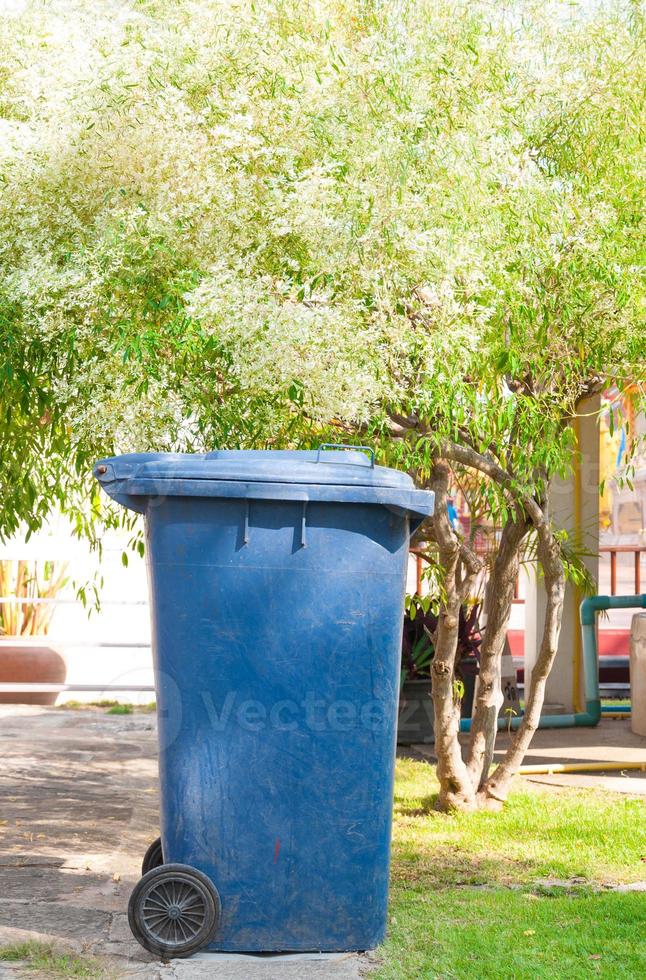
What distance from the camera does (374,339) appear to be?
4.16m

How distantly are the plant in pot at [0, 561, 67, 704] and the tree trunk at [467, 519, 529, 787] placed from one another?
503cm

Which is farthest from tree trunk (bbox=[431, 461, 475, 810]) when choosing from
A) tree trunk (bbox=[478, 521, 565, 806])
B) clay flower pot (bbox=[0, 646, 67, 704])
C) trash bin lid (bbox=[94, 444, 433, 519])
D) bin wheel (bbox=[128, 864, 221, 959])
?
clay flower pot (bbox=[0, 646, 67, 704])

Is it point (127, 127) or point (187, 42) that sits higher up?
point (187, 42)

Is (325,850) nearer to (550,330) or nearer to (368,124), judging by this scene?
(550,330)

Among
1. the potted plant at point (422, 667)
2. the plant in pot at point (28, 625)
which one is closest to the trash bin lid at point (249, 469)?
the potted plant at point (422, 667)

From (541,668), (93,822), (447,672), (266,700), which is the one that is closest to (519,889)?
(447,672)

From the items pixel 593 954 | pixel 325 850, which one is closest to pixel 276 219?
pixel 325 850

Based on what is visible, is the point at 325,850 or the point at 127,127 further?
the point at 127,127

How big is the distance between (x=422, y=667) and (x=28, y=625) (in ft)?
13.9

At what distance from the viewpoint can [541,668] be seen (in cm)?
564

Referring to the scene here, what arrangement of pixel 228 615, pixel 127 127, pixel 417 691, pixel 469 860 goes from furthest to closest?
pixel 417 691 → pixel 469 860 → pixel 127 127 → pixel 228 615

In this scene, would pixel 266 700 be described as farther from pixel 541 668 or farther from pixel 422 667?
pixel 422 667

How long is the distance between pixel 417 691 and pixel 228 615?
14.0 ft

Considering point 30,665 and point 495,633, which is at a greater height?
point 495,633
